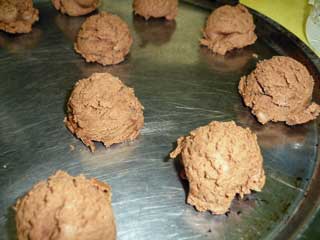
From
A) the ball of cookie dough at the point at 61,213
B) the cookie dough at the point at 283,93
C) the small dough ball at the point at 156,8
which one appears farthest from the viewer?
the small dough ball at the point at 156,8

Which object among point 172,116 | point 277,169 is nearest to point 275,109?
point 277,169

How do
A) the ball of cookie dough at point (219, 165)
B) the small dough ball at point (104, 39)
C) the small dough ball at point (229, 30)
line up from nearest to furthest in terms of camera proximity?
1. the ball of cookie dough at point (219, 165)
2. the small dough ball at point (104, 39)
3. the small dough ball at point (229, 30)

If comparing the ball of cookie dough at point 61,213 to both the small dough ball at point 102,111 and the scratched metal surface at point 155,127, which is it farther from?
the small dough ball at point 102,111

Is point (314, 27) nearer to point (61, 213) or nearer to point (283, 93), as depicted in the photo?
point (283, 93)

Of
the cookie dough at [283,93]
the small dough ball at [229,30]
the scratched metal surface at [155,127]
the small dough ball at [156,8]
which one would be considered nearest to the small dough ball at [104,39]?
the scratched metal surface at [155,127]

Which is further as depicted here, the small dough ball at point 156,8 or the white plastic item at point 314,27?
the white plastic item at point 314,27

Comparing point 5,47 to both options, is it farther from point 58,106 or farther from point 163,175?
point 163,175

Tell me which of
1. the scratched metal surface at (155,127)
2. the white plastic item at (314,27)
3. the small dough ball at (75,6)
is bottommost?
the scratched metal surface at (155,127)
